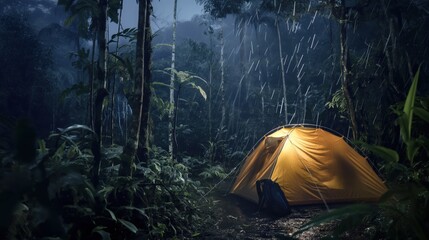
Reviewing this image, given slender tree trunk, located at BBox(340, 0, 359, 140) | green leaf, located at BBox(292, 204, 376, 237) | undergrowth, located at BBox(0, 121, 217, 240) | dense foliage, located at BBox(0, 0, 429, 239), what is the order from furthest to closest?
1. slender tree trunk, located at BBox(340, 0, 359, 140)
2. dense foliage, located at BBox(0, 0, 429, 239)
3. green leaf, located at BBox(292, 204, 376, 237)
4. undergrowth, located at BBox(0, 121, 217, 240)

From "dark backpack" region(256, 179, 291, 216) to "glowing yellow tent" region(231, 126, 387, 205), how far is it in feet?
1.10

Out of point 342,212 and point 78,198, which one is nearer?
point 342,212

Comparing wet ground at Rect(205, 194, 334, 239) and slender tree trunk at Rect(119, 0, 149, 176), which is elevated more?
slender tree trunk at Rect(119, 0, 149, 176)

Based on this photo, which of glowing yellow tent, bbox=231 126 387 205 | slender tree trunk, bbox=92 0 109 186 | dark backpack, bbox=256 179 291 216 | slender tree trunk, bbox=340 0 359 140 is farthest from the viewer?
slender tree trunk, bbox=340 0 359 140

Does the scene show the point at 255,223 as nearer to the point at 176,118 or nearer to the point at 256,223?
the point at 256,223

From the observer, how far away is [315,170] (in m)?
7.54

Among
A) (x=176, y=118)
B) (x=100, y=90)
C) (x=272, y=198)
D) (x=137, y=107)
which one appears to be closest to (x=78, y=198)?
(x=100, y=90)

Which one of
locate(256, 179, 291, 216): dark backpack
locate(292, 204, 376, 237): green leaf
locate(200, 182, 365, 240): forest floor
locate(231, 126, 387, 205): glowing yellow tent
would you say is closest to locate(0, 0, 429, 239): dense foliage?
locate(292, 204, 376, 237): green leaf

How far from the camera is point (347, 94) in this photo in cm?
889

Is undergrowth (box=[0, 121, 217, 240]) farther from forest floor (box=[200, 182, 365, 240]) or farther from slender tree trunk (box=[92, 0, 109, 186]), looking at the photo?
forest floor (box=[200, 182, 365, 240])

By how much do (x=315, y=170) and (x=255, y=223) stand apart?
2311mm

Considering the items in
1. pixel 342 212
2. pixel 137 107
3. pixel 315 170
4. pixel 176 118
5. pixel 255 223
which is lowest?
pixel 255 223

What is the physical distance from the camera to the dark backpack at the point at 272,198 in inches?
261

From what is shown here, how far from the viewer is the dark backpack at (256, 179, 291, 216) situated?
6637mm
